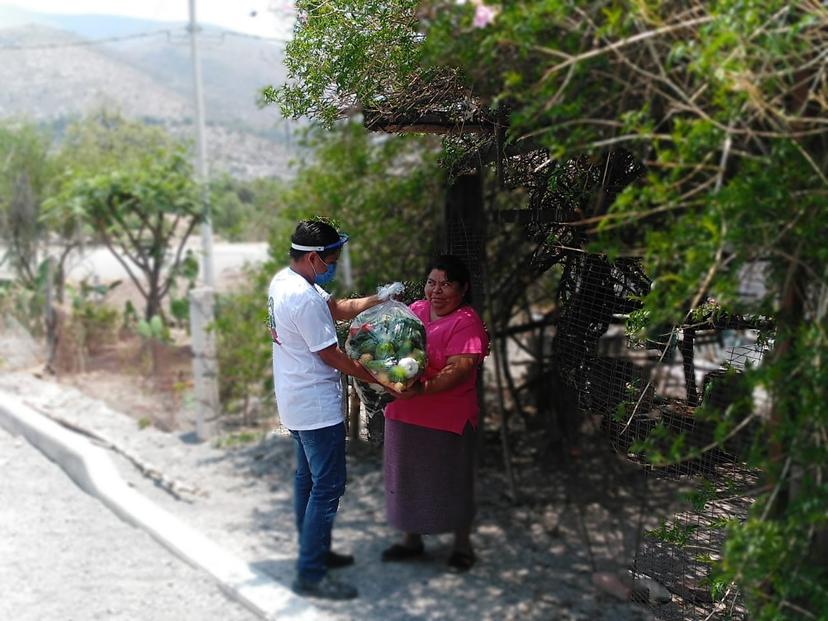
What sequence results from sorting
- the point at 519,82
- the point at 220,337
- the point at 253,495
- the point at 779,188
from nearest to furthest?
the point at 779,188
the point at 519,82
the point at 253,495
the point at 220,337

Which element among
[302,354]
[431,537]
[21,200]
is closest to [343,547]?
[431,537]

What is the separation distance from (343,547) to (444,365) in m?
3.05

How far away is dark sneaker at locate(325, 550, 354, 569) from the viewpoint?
17.7 ft

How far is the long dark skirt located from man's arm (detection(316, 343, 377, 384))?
0.61 m

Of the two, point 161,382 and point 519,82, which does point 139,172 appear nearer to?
point 161,382

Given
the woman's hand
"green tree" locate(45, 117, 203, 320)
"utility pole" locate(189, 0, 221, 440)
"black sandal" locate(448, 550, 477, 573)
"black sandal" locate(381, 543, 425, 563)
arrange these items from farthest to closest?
"green tree" locate(45, 117, 203, 320), "utility pole" locate(189, 0, 221, 440), "black sandal" locate(381, 543, 425, 563), "black sandal" locate(448, 550, 477, 573), the woman's hand

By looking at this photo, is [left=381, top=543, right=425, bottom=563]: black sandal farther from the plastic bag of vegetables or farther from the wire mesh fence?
the plastic bag of vegetables

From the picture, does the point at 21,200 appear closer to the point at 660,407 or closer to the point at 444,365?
the point at 444,365

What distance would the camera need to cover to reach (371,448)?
7.44 metres

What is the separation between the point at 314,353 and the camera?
3.04 meters

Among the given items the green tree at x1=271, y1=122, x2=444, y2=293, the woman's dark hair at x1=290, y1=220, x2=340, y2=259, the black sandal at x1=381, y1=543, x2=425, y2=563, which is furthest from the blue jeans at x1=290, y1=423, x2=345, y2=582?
the green tree at x1=271, y1=122, x2=444, y2=293

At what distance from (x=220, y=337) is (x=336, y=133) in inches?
102

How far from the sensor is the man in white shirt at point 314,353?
9.78ft

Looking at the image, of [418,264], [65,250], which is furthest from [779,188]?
[65,250]
